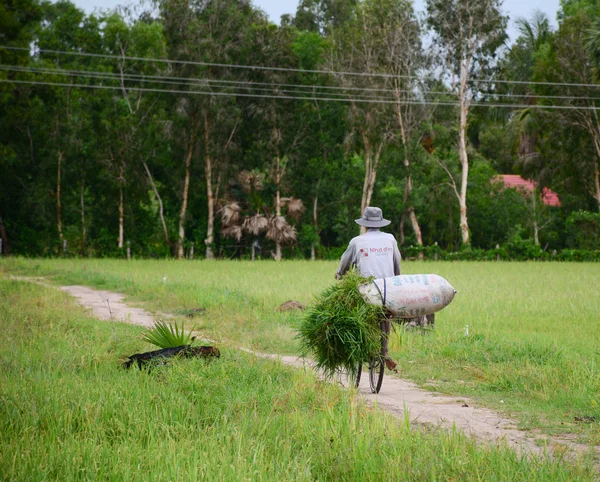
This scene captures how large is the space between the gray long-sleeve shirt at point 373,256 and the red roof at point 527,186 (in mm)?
43694

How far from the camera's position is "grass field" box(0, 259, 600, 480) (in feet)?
29.5

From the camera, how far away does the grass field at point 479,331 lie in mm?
8984

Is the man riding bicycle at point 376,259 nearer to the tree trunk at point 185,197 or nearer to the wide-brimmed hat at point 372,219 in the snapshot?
the wide-brimmed hat at point 372,219

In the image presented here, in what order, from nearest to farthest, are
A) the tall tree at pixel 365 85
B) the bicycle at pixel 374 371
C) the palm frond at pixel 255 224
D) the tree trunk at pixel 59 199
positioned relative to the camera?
the bicycle at pixel 374 371 < the tree trunk at pixel 59 199 < the palm frond at pixel 255 224 < the tall tree at pixel 365 85

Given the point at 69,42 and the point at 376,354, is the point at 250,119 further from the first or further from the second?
the point at 376,354

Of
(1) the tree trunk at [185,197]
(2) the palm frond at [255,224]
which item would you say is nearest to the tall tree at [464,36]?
(2) the palm frond at [255,224]

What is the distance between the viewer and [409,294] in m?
8.64

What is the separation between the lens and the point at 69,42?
48.6 meters

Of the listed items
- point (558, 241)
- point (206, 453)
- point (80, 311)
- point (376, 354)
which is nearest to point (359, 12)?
point (558, 241)

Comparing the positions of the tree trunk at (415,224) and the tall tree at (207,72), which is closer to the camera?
the tall tree at (207,72)

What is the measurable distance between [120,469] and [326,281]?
21.7 metres

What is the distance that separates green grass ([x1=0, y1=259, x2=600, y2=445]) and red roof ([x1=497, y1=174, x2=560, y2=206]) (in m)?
21.3

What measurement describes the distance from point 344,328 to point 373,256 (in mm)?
993

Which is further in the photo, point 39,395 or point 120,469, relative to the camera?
point 39,395
